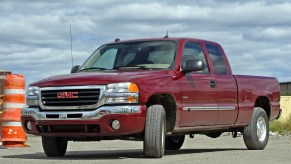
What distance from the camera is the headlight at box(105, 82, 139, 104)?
31.2 ft

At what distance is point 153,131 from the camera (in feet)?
31.5

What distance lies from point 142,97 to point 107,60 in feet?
6.12

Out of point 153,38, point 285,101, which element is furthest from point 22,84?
point 285,101

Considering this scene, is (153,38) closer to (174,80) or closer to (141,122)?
(174,80)

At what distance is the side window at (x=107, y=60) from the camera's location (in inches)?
436

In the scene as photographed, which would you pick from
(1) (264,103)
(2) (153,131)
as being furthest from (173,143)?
(2) (153,131)

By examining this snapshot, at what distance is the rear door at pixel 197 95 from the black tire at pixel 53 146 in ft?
6.49

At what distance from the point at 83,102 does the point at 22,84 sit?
13.4ft

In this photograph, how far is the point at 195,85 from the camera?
10.8 meters

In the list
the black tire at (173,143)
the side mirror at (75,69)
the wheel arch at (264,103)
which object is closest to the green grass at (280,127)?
the wheel arch at (264,103)

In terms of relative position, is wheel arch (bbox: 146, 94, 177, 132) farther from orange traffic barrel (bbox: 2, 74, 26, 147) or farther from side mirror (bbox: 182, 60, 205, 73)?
orange traffic barrel (bbox: 2, 74, 26, 147)

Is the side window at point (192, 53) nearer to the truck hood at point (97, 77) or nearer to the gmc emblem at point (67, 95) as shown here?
the truck hood at point (97, 77)

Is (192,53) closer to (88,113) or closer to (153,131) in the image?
(153,131)

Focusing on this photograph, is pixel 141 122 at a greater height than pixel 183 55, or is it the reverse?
pixel 183 55
